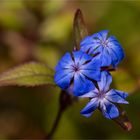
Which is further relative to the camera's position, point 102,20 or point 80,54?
point 102,20

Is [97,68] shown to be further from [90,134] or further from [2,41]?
[2,41]

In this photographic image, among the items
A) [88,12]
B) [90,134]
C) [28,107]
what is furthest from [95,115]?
[88,12]

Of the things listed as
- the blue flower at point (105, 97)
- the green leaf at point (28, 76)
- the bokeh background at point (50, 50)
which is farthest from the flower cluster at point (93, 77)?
the bokeh background at point (50, 50)

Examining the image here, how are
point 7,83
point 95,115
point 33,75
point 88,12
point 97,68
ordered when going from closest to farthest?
point 97,68 < point 7,83 < point 33,75 < point 95,115 < point 88,12

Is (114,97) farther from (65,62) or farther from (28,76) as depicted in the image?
(28,76)

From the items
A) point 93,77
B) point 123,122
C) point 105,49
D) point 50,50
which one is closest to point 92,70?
point 93,77

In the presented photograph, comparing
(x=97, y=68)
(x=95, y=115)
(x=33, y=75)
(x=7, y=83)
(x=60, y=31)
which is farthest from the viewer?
(x=60, y=31)

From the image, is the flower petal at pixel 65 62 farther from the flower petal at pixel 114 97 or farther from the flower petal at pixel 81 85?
the flower petal at pixel 114 97

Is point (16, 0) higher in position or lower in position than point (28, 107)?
higher
